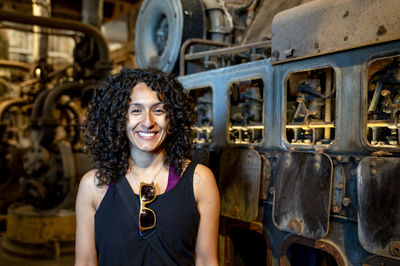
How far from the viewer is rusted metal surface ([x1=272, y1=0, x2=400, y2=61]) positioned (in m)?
1.89

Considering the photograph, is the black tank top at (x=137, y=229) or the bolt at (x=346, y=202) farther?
the bolt at (x=346, y=202)

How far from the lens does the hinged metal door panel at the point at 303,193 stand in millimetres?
2119

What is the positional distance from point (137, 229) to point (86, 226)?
0.85ft

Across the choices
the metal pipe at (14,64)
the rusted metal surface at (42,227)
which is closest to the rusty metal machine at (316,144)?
the rusted metal surface at (42,227)

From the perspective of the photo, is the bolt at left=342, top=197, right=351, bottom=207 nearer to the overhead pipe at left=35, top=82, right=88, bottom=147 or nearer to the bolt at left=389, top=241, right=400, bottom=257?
the bolt at left=389, top=241, right=400, bottom=257

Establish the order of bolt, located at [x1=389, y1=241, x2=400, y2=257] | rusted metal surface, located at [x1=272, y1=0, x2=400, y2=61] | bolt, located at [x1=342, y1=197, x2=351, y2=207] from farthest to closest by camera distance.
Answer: bolt, located at [x1=342, y1=197, x2=351, y2=207]
rusted metal surface, located at [x1=272, y1=0, x2=400, y2=61]
bolt, located at [x1=389, y1=241, x2=400, y2=257]

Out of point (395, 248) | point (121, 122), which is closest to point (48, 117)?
point (121, 122)

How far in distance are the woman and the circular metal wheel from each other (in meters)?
2.08

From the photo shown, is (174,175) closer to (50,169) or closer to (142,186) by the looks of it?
(142,186)

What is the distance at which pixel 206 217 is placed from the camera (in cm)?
163

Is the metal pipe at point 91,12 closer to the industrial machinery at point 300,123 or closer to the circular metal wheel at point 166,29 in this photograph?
the circular metal wheel at point 166,29

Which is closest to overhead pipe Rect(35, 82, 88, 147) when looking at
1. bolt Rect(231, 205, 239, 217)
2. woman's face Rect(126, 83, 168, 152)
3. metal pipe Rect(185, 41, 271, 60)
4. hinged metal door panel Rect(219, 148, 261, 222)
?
metal pipe Rect(185, 41, 271, 60)

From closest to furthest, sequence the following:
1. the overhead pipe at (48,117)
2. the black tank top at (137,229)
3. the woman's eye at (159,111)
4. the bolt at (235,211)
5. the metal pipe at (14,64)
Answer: the black tank top at (137,229)
the woman's eye at (159,111)
the bolt at (235,211)
the overhead pipe at (48,117)
the metal pipe at (14,64)

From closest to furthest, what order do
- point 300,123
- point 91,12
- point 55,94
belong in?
point 300,123 < point 55,94 < point 91,12
